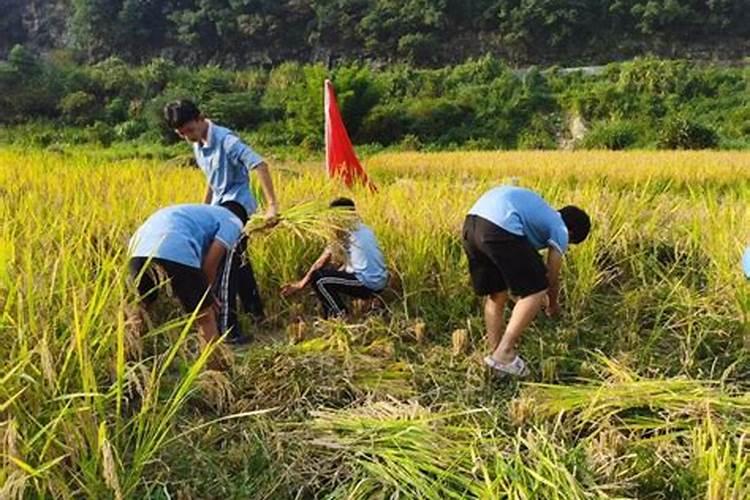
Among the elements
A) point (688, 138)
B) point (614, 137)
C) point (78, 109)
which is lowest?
point (614, 137)

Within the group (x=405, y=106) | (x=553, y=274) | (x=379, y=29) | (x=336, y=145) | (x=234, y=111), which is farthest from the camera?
(x=379, y=29)

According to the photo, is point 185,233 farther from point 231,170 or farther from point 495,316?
point 495,316

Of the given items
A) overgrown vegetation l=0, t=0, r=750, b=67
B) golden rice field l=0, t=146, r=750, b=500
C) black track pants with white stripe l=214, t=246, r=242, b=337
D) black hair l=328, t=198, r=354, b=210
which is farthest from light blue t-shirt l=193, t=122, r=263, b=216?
overgrown vegetation l=0, t=0, r=750, b=67

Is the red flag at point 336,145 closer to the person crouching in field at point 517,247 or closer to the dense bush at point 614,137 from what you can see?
the person crouching in field at point 517,247

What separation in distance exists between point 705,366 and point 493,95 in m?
23.5

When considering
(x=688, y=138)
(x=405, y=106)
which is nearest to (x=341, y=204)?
(x=688, y=138)

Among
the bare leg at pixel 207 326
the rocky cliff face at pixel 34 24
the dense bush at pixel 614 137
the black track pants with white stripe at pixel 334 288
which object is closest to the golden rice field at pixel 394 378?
the bare leg at pixel 207 326

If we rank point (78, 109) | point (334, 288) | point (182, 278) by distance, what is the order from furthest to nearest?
point (78, 109) → point (334, 288) → point (182, 278)

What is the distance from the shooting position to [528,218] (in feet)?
9.34

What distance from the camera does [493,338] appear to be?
3000mm

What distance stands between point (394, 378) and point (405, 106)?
72.0ft

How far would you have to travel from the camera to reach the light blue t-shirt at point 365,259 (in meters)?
3.37

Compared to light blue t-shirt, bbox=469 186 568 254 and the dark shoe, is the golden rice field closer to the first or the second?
the dark shoe

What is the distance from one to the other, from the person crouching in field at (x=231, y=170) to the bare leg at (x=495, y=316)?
1044 mm
